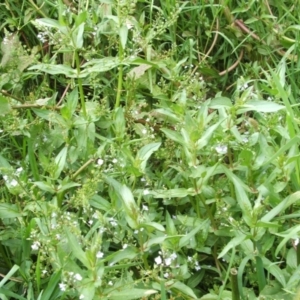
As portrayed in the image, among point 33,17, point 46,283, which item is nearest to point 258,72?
point 33,17

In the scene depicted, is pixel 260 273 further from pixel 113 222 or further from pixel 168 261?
pixel 113 222

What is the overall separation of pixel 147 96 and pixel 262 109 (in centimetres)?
84

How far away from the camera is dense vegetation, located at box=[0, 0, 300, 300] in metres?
1.83

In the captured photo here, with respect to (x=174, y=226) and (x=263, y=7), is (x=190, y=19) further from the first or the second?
(x=174, y=226)

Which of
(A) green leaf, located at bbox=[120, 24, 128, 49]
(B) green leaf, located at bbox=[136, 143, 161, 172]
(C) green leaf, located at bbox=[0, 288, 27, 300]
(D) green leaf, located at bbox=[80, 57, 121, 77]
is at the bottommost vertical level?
(C) green leaf, located at bbox=[0, 288, 27, 300]

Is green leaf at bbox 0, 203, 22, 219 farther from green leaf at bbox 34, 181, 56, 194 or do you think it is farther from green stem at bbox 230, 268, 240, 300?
green stem at bbox 230, 268, 240, 300

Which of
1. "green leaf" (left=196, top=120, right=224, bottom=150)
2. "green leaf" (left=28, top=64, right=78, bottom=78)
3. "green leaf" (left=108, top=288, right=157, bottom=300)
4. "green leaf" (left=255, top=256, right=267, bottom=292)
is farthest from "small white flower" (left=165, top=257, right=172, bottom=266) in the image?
"green leaf" (left=28, top=64, right=78, bottom=78)

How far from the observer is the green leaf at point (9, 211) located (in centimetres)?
204

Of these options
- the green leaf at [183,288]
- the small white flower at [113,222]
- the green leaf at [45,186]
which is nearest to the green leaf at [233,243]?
the green leaf at [183,288]

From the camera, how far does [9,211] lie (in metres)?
2.06

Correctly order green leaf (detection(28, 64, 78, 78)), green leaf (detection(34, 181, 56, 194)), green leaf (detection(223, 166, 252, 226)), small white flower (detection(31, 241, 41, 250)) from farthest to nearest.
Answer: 1. green leaf (detection(28, 64, 78, 78))
2. green leaf (detection(34, 181, 56, 194))
3. small white flower (detection(31, 241, 41, 250))
4. green leaf (detection(223, 166, 252, 226))

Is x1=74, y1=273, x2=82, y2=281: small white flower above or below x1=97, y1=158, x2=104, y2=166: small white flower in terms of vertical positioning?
below

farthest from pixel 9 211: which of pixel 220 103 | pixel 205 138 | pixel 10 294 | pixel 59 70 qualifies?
pixel 220 103

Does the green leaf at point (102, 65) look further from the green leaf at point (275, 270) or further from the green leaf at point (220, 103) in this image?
the green leaf at point (275, 270)
